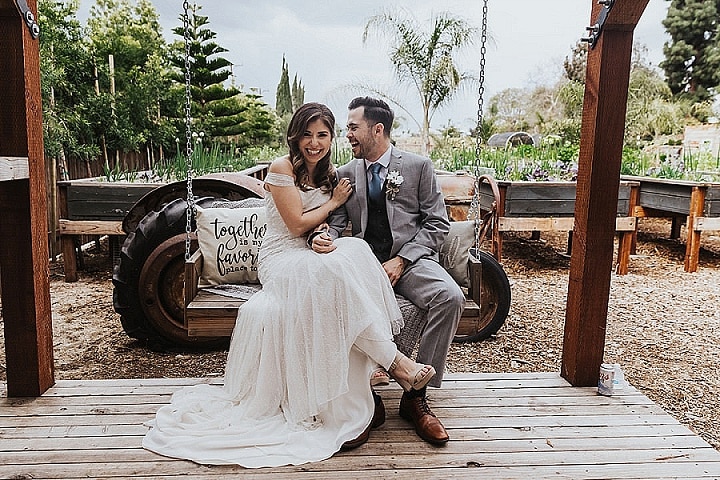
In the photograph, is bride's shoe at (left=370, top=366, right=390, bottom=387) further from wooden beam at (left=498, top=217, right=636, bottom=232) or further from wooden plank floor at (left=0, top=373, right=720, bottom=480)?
wooden beam at (left=498, top=217, right=636, bottom=232)

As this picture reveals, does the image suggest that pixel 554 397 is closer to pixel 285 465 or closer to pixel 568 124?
pixel 285 465

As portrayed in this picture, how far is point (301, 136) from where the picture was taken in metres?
2.71

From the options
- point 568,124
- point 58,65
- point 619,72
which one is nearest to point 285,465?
point 619,72

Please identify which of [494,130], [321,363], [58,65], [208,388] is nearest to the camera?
[321,363]

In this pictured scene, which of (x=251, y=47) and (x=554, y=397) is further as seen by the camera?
(x=251, y=47)

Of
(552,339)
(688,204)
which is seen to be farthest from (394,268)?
(688,204)

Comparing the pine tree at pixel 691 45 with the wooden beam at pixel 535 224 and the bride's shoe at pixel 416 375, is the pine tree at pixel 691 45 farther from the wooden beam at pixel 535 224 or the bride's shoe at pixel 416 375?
the bride's shoe at pixel 416 375

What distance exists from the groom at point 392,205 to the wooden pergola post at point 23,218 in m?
1.35

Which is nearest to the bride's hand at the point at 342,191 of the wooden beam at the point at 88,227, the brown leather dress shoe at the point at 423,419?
the brown leather dress shoe at the point at 423,419

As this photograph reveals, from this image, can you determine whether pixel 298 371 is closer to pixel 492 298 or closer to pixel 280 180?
pixel 280 180

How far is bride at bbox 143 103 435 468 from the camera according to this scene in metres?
2.38

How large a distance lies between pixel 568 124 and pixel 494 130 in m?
3.22

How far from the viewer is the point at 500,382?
3.09 m

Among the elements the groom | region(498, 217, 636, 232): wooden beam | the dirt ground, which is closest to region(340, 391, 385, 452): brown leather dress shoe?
the groom
